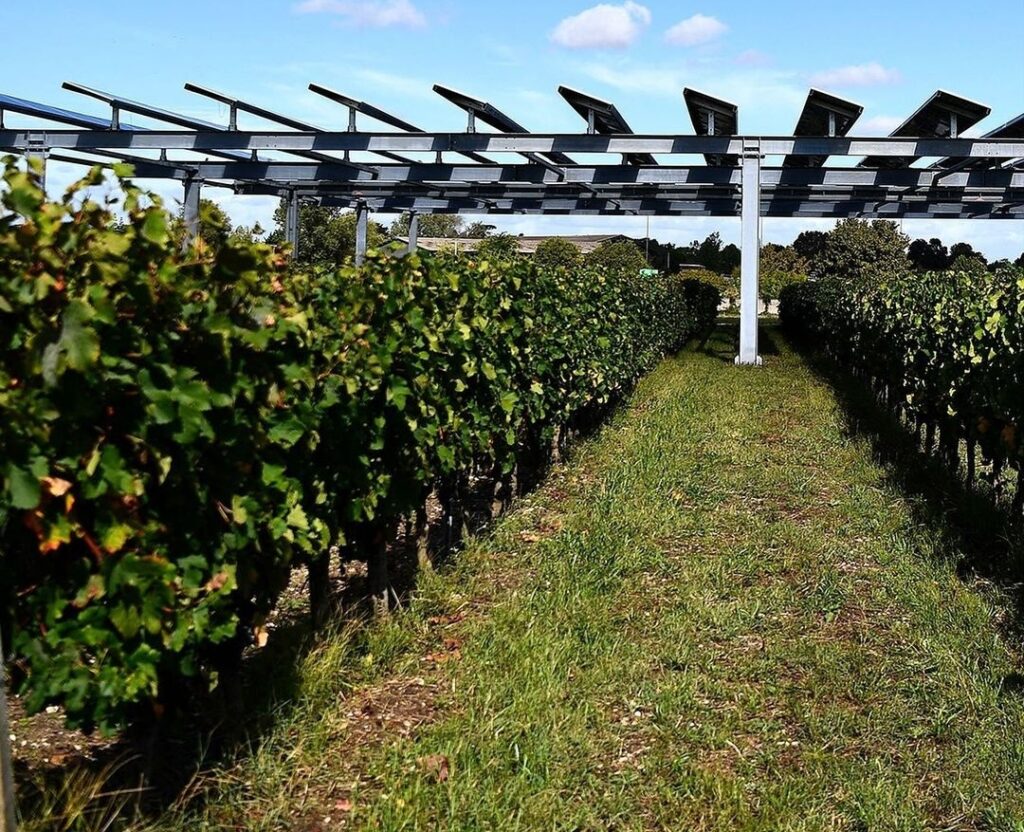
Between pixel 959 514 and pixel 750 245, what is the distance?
41.7ft

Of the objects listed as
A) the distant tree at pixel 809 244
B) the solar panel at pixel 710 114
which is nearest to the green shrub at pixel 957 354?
the solar panel at pixel 710 114

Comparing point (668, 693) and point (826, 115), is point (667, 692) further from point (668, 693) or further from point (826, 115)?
point (826, 115)

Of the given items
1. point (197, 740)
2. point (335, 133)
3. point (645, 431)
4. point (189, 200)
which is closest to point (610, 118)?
point (335, 133)

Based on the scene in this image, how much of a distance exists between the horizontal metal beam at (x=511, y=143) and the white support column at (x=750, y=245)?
0.32m

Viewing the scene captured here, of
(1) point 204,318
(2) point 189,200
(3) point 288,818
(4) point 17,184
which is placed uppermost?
(2) point 189,200

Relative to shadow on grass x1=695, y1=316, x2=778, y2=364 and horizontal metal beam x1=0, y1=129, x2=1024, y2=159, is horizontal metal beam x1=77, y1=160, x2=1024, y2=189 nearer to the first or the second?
horizontal metal beam x1=0, y1=129, x2=1024, y2=159

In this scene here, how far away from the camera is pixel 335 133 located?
59.9ft

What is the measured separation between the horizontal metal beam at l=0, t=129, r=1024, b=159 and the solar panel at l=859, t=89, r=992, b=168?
264 millimetres

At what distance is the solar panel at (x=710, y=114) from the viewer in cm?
1781

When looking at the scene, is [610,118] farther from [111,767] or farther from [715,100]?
[111,767]

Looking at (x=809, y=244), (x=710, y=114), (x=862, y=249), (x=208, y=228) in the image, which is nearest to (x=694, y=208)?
(x=710, y=114)

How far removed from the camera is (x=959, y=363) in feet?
27.2

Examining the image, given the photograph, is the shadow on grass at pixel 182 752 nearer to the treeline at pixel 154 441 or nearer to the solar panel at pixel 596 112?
the treeline at pixel 154 441

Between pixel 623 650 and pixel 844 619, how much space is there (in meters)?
1.33
